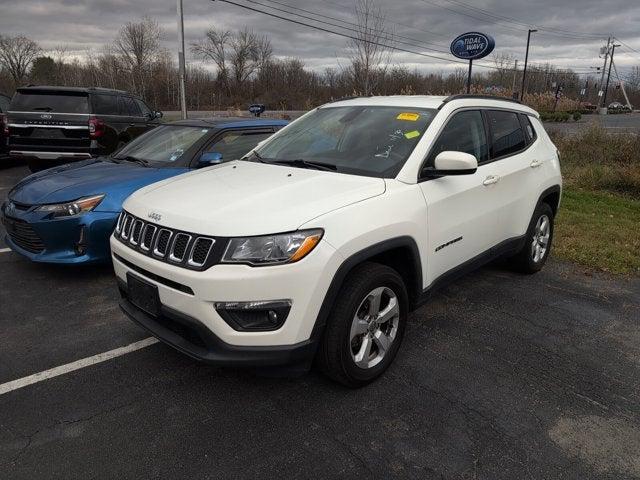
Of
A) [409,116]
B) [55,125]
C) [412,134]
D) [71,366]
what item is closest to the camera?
[71,366]

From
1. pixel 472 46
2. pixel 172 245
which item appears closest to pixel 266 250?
pixel 172 245

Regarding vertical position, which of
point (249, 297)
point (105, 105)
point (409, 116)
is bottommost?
point (249, 297)

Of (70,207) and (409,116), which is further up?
(409,116)

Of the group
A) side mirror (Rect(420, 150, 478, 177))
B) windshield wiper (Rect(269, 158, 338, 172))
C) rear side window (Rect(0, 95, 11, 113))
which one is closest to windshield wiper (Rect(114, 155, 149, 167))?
windshield wiper (Rect(269, 158, 338, 172))

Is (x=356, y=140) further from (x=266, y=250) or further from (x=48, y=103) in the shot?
(x=48, y=103)

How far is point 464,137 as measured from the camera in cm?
377

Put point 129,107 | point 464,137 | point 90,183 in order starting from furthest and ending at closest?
point 129,107
point 90,183
point 464,137

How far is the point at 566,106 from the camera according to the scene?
144ft

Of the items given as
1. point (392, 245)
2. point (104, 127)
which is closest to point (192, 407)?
point (392, 245)

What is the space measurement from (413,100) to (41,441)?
3.36 metres

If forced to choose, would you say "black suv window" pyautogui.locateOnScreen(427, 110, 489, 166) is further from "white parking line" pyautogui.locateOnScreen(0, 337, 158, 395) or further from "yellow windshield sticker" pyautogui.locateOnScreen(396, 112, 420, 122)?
"white parking line" pyautogui.locateOnScreen(0, 337, 158, 395)

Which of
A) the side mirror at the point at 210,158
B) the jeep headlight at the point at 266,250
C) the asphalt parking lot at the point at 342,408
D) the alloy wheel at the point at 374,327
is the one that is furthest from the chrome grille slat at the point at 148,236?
the side mirror at the point at 210,158

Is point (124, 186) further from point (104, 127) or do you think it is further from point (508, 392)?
point (104, 127)

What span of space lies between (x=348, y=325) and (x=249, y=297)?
2.04 feet
